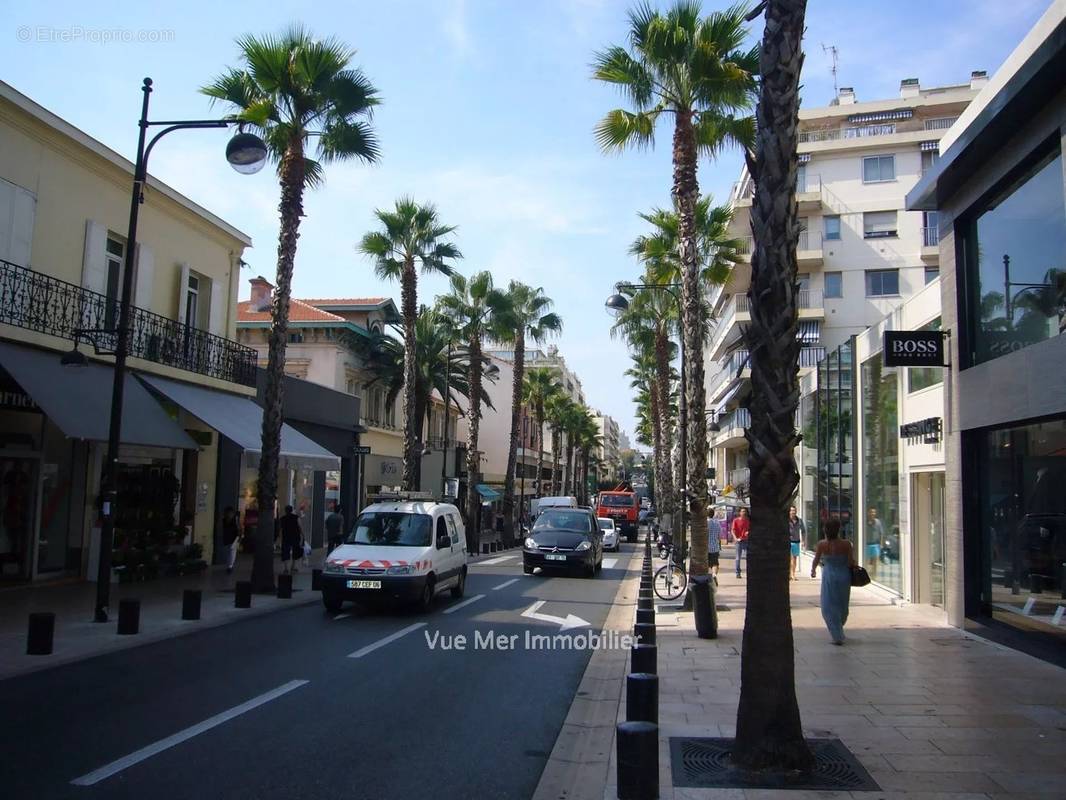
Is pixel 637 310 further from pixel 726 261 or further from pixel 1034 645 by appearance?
pixel 1034 645

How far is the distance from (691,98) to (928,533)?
9.82 m

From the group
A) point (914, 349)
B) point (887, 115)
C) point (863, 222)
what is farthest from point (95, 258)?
point (887, 115)

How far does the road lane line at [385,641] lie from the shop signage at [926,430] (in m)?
8.90

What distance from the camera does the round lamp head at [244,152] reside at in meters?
12.7

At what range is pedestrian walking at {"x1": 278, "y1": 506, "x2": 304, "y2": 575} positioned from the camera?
64.4ft

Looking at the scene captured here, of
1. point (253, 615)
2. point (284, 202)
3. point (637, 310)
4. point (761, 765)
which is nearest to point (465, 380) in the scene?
point (637, 310)

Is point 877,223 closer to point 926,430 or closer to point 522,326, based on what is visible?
point 522,326

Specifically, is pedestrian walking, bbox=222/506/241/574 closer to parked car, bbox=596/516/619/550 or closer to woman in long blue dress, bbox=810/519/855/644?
woman in long blue dress, bbox=810/519/855/644

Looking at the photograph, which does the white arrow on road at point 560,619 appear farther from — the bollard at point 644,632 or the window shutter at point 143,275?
the window shutter at point 143,275

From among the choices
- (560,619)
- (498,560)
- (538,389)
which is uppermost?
(538,389)

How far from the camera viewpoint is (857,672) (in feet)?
31.7

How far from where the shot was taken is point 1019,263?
36.1 feet

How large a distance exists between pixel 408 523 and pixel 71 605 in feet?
19.0

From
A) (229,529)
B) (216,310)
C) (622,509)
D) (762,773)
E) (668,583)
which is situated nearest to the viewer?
(762,773)
